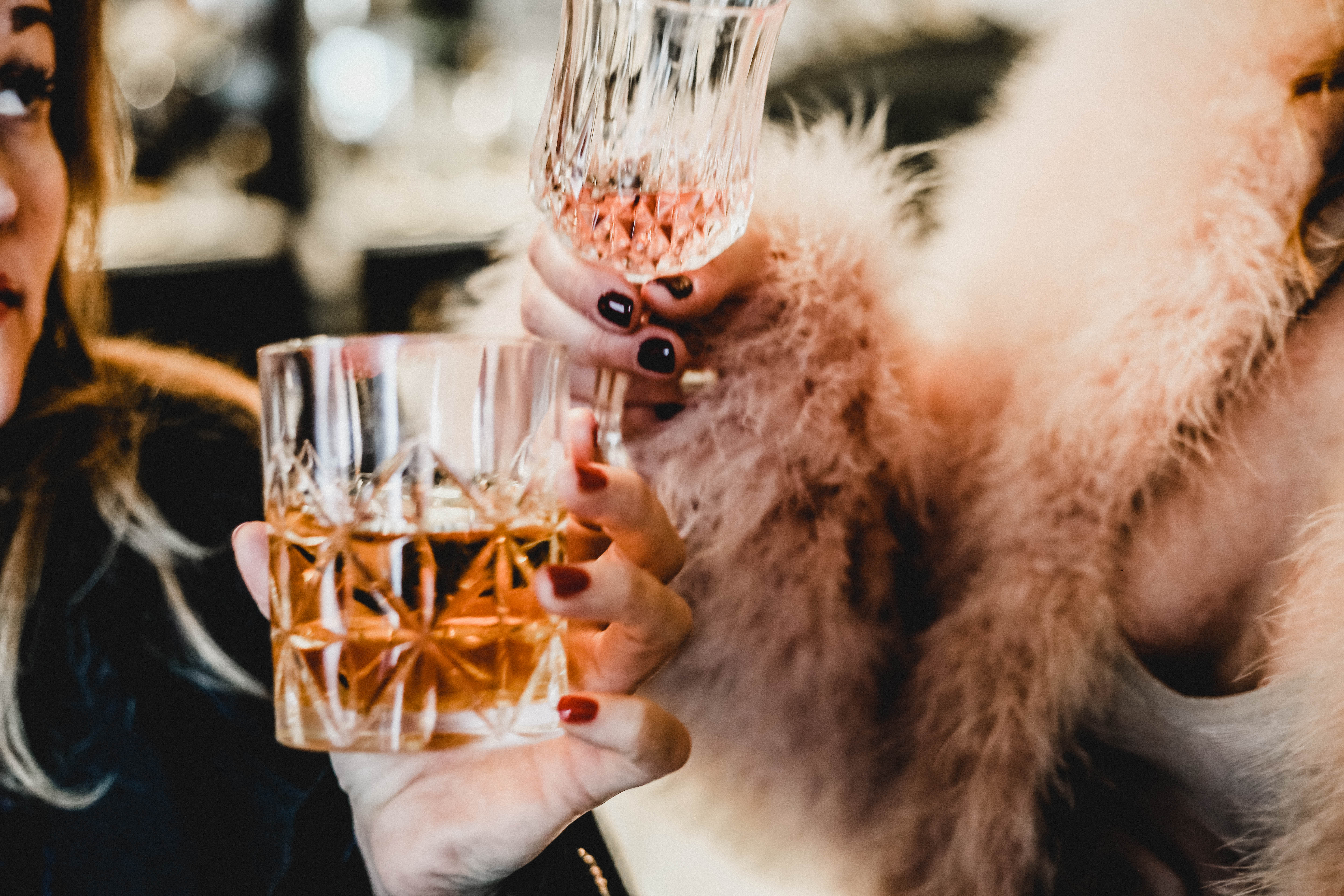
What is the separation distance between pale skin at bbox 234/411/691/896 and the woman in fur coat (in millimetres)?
176

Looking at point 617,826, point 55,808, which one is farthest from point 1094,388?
point 55,808

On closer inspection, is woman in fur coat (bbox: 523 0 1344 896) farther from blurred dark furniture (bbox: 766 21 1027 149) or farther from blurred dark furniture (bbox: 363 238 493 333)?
blurred dark furniture (bbox: 363 238 493 333)

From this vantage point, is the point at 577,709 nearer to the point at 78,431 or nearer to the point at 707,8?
the point at 707,8

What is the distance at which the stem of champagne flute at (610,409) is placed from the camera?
27.0 inches

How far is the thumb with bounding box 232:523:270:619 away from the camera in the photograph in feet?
2.03

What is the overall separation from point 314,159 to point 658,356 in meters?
1.81

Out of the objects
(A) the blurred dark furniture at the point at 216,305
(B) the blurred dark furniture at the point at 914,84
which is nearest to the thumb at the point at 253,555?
(B) the blurred dark furniture at the point at 914,84

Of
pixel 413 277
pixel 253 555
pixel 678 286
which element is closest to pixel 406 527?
pixel 253 555

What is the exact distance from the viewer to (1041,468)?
27.8 inches

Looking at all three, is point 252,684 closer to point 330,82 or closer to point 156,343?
point 156,343

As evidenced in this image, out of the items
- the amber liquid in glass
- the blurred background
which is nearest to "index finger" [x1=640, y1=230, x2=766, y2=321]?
the amber liquid in glass

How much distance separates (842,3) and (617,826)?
3.43ft

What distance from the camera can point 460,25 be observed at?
2170 millimetres

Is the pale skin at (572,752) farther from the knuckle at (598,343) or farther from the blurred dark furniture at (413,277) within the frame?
the blurred dark furniture at (413,277)
